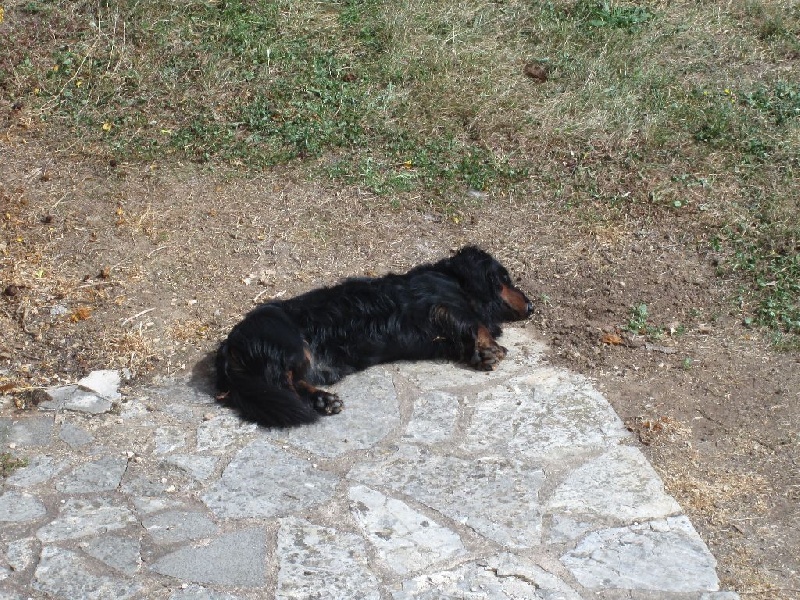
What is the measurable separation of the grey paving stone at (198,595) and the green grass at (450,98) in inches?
169

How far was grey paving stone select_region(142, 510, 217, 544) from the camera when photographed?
4.42 m

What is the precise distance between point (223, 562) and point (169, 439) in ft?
3.54

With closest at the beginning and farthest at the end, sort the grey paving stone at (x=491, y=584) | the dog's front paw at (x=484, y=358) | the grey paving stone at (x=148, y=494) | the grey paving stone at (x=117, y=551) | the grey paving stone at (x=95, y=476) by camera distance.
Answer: the grey paving stone at (x=491, y=584) → the grey paving stone at (x=117, y=551) → the grey paving stone at (x=148, y=494) → the grey paving stone at (x=95, y=476) → the dog's front paw at (x=484, y=358)

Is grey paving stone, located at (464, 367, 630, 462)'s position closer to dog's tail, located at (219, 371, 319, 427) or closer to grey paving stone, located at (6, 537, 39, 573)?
dog's tail, located at (219, 371, 319, 427)

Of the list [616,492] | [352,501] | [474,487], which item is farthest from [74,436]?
[616,492]

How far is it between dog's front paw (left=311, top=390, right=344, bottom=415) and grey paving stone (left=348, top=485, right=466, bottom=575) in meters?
0.71

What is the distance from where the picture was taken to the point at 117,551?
4.30 meters

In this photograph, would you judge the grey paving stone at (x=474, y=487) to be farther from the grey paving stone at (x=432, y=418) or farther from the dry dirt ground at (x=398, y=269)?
the dry dirt ground at (x=398, y=269)

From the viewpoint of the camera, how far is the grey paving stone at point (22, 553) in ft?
13.8

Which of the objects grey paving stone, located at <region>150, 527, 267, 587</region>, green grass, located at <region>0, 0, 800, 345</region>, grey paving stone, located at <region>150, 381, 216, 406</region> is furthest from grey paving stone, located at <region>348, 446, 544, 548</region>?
green grass, located at <region>0, 0, 800, 345</region>

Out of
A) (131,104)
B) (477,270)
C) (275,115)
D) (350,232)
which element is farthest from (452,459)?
(131,104)

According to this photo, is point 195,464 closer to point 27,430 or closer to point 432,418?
point 27,430

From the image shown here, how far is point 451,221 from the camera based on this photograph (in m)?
7.61

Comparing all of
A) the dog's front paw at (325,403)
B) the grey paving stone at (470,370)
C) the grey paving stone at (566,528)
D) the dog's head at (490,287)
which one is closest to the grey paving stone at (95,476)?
the dog's front paw at (325,403)
